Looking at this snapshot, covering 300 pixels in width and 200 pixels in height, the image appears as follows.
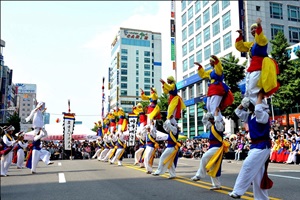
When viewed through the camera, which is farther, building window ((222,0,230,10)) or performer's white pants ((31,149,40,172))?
building window ((222,0,230,10))

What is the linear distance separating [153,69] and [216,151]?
11389cm

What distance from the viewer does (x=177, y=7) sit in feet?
202

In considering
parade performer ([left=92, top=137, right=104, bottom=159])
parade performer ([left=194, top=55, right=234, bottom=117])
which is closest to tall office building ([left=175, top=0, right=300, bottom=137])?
parade performer ([left=92, top=137, right=104, bottom=159])

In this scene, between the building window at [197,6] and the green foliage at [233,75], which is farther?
the building window at [197,6]

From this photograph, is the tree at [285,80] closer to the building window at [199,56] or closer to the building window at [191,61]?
the building window at [199,56]

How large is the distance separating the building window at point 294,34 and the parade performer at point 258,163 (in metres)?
41.4

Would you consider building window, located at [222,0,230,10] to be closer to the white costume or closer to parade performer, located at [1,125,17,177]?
the white costume

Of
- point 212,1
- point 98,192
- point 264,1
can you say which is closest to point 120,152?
point 98,192

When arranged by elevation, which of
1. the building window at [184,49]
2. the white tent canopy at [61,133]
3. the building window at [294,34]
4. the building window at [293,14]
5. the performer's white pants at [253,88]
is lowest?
the white tent canopy at [61,133]

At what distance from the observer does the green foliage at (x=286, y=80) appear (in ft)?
84.7

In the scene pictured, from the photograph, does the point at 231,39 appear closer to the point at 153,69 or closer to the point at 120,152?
the point at 120,152

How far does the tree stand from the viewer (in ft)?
84.7

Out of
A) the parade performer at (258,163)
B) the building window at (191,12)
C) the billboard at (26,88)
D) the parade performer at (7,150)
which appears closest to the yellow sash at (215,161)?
the parade performer at (258,163)

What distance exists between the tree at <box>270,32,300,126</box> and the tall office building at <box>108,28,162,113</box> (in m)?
85.4
